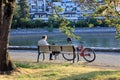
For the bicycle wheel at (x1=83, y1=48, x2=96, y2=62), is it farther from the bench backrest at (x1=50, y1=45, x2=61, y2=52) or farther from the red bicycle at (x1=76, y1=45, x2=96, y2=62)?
the bench backrest at (x1=50, y1=45, x2=61, y2=52)

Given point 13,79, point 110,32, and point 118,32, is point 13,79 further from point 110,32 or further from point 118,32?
point 110,32

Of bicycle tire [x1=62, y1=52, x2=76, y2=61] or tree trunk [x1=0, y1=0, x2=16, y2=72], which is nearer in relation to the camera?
tree trunk [x1=0, y1=0, x2=16, y2=72]

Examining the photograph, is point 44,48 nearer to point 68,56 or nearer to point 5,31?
point 68,56

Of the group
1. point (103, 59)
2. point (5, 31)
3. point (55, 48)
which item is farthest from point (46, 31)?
point (5, 31)

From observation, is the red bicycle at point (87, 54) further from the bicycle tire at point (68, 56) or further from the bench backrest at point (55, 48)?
the bench backrest at point (55, 48)

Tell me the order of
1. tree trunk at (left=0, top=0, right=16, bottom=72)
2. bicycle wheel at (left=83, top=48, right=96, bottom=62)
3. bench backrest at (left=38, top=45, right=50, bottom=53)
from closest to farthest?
tree trunk at (left=0, top=0, right=16, bottom=72), bicycle wheel at (left=83, top=48, right=96, bottom=62), bench backrest at (left=38, top=45, right=50, bottom=53)

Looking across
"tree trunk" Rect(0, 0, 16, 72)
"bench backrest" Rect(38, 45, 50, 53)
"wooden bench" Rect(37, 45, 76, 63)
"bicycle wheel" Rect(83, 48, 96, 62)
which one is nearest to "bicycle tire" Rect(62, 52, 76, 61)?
"wooden bench" Rect(37, 45, 76, 63)

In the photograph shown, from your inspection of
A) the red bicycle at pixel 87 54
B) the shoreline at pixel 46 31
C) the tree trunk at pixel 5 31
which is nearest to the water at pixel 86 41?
the shoreline at pixel 46 31

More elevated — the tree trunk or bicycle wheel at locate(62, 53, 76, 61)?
the tree trunk

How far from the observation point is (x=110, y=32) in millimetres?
103062

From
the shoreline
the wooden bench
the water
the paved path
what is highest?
the wooden bench

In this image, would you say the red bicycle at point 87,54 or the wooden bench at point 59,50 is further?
the wooden bench at point 59,50

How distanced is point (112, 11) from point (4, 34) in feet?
10.6

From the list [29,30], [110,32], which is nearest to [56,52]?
[110,32]
